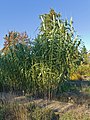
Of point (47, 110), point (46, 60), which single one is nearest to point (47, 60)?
point (46, 60)

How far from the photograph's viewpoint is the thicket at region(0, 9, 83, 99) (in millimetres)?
9281

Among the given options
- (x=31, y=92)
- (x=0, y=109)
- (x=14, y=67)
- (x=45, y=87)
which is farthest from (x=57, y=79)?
(x=0, y=109)

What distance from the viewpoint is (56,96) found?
9367 mm

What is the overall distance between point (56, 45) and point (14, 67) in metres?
1.79

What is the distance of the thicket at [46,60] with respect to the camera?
928 cm

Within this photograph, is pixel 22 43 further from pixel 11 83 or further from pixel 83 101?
pixel 83 101

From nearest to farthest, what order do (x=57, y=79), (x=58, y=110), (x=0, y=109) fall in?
(x=0, y=109) → (x=58, y=110) → (x=57, y=79)

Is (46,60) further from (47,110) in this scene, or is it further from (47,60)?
(47,110)

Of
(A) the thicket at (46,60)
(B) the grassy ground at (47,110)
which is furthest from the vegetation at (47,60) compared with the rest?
(B) the grassy ground at (47,110)

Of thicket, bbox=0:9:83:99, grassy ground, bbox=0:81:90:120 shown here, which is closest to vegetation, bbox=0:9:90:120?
thicket, bbox=0:9:83:99

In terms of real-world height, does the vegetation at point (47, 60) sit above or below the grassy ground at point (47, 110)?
above

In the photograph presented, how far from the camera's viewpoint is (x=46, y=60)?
933 cm

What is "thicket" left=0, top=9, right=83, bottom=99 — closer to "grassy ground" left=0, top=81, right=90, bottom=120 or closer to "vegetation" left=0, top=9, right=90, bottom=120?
"vegetation" left=0, top=9, right=90, bottom=120

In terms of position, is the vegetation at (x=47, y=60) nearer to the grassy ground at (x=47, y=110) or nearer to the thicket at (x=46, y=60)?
the thicket at (x=46, y=60)
